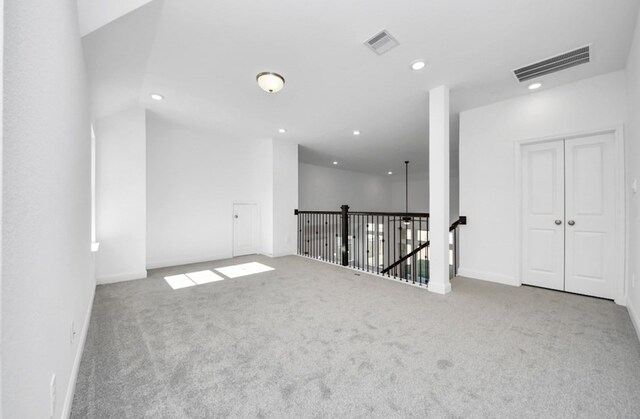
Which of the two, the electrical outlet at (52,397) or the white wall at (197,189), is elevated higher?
the white wall at (197,189)

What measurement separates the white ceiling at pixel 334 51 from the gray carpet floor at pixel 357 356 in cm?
252

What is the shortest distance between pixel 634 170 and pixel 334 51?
9.89ft

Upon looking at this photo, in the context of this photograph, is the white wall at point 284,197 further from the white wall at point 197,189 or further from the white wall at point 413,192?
the white wall at point 413,192

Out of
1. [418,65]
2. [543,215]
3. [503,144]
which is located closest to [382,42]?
[418,65]

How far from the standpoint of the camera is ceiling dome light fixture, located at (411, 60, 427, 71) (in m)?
2.68

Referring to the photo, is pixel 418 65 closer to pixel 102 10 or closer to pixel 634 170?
pixel 634 170

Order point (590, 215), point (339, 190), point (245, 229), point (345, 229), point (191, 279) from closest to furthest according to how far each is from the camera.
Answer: point (590, 215) → point (191, 279) → point (345, 229) → point (245, 229) → point (339, 190)

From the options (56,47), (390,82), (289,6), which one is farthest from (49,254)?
(390,82)

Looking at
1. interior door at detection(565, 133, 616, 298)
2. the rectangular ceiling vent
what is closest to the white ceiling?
the rectangular ceiling vent

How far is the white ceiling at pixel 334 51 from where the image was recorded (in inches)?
78.7

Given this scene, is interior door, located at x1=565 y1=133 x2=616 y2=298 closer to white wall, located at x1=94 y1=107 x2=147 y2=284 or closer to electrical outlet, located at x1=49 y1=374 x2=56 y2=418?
electrical outlet, located at x1=49 y1=374 x2=56 y2=418

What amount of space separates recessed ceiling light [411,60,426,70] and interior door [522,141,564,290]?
196cm

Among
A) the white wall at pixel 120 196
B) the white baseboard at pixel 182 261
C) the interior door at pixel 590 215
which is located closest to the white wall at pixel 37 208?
the white wall at pixel 120 196

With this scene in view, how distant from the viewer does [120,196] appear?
368cm
